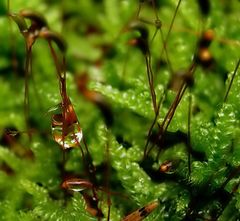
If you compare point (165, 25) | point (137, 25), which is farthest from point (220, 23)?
point (137, 25)

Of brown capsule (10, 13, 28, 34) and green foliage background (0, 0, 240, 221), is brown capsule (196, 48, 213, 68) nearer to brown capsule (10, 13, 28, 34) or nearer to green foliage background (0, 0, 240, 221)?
green foliage background (0, 0, 240, 221)

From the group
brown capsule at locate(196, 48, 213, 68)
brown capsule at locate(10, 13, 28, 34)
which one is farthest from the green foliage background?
brown capsule at locate(10, 13, 28, 34)

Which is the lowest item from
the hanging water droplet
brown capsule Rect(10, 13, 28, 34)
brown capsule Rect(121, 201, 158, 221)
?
brown capsule Rect(121, 201, 158, 221)

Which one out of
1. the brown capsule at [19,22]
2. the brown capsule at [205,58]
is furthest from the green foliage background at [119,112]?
the brown capsule at [19,22]

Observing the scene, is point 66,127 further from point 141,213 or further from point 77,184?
point 141,213

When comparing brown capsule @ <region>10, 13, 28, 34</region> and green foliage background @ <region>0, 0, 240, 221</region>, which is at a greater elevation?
brown capsule @ <region>10, 13, 28, 34</region>

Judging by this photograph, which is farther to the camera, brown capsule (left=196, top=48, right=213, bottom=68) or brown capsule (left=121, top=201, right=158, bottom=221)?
brown capsule (left=196, top=48, right=213, bottom=68)
